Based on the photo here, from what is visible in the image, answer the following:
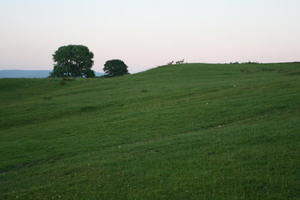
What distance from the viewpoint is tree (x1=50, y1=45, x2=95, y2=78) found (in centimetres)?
8731

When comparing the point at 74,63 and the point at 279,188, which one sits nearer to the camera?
the point at 279,188

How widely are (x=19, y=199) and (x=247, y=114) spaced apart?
14.0 m

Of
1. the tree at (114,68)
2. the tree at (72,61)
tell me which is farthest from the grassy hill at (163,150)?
the tree at (114,68)

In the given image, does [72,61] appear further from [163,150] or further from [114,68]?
[163,150]

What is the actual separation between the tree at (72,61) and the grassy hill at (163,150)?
6429 cm

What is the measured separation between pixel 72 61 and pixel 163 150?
81798 mm

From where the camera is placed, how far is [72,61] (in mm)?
88625

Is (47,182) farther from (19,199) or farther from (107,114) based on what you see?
(107,114)

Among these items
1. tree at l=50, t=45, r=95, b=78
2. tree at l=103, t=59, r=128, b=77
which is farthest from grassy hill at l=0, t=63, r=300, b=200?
tree at l=103, t=59, r=128, b=77

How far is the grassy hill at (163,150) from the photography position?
855 cm

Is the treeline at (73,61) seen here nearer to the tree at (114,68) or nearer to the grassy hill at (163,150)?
the tree at (114,68)

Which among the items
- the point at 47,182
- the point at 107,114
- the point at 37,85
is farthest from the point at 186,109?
the point at 37,85

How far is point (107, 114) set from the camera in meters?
24.2

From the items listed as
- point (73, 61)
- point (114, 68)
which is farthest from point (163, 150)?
point (114, 68)
